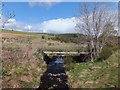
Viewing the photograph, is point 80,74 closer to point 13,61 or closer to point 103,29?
point 13,61

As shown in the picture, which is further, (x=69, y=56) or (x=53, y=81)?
(x=69, y=56)

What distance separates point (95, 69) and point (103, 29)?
13.0 m

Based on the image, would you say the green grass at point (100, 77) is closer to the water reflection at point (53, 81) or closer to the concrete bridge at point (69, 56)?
the water reflection at point (53, 81)

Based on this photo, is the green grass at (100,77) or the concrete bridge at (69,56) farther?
the concrete bridge at (69,56)

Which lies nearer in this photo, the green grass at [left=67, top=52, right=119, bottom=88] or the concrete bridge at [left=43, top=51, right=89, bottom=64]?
the green grass at [left=67, top=52, right=119, bottom=88]

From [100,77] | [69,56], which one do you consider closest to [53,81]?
[100,77]

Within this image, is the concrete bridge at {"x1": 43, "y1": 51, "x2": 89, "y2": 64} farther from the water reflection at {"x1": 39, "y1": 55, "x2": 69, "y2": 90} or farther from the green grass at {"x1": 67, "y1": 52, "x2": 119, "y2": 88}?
the green grass at {"x1": 67, "y1": 52, "x2": 119, "y2": 88}

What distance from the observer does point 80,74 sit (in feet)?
96.7

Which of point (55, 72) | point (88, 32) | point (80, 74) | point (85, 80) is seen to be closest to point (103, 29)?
point (88, 32)

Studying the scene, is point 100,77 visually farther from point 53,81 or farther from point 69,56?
point 69,56

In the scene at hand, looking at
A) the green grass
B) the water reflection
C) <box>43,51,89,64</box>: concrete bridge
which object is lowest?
the water reflection

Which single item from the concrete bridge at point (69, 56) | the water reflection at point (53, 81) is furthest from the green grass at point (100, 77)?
the concrete bridge at point (69, 56)

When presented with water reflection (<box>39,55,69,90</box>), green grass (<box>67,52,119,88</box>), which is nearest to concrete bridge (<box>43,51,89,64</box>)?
water reflection (<box>39,55,69,90</box>)

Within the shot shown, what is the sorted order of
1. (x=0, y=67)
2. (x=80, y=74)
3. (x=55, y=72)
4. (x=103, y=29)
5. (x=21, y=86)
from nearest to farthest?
(x=21, y=86) < (x=0, y=67) < (x=80, y=74) < (x=55, y=72) < (x=103, y=29)
